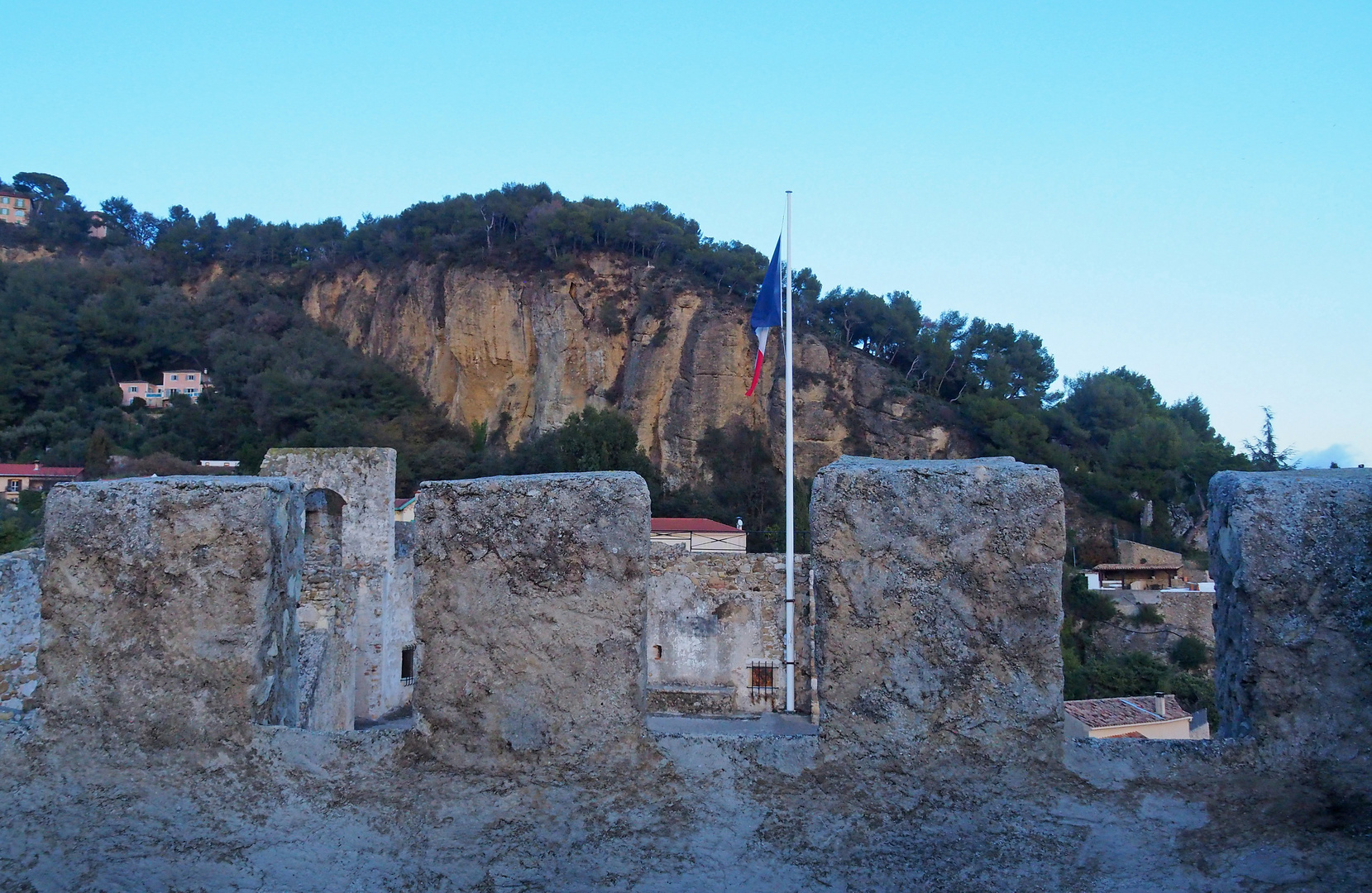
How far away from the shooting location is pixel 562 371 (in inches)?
1751

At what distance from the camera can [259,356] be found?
163 ft

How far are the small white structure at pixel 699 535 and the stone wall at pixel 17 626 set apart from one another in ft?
62.1

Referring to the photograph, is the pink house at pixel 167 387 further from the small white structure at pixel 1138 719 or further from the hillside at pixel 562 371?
the small white structure at pixel 1138 719

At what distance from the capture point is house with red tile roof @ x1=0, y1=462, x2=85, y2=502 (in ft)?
116

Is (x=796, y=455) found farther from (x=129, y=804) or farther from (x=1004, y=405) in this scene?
(x=129, y=804)

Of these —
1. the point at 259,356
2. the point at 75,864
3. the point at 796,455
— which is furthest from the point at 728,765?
the point at 259,356

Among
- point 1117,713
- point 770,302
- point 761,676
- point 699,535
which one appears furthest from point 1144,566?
point 770,302

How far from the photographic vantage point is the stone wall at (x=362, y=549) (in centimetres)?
1370

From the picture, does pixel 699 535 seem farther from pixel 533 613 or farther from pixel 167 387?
pixel 167 387

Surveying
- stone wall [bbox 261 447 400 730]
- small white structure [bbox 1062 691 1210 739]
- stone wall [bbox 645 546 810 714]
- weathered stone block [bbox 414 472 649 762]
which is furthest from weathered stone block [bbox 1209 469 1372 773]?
stone wall [bbox 645 546 810 714]

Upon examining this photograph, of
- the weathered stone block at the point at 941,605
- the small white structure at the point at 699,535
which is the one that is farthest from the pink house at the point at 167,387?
the weathered stone block at the point at 941,605

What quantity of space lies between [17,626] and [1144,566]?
2994 cm

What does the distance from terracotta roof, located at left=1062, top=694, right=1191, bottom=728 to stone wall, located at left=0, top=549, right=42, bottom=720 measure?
11464 mm

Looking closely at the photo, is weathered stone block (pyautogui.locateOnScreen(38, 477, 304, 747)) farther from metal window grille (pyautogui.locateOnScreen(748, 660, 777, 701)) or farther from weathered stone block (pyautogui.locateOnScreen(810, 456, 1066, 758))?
metal window grille (pyautogui.locateOnScreen(748, 660, 777, 701))
